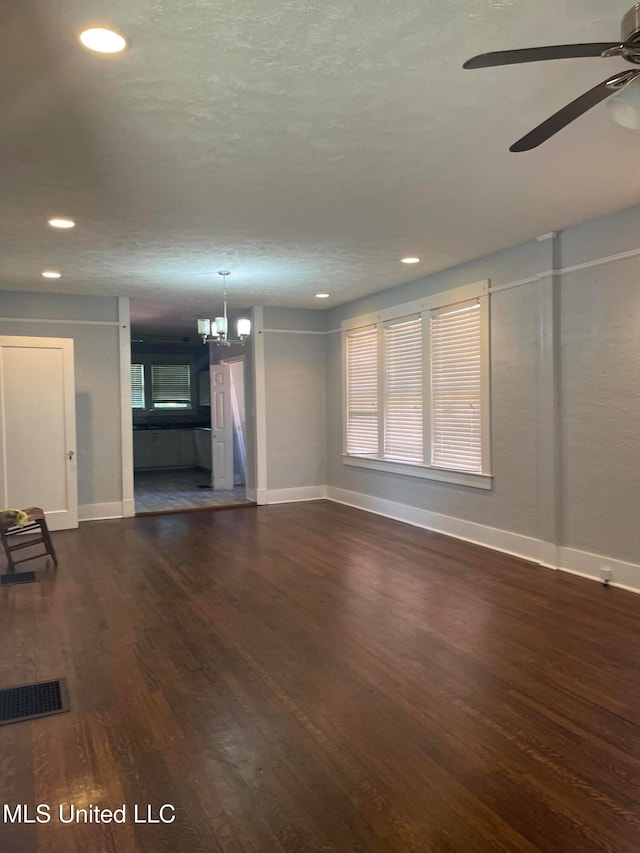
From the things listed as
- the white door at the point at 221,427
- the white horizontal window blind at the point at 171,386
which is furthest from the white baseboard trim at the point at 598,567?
the white horizontal window blind at the point at 171,386

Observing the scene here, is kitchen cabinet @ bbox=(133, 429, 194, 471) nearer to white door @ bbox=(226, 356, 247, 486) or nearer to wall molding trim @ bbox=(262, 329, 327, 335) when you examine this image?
white door @ bbox=(226, 356, 247, 486)

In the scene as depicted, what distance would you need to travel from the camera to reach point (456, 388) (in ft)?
19.3

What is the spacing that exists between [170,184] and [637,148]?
263 centimetres

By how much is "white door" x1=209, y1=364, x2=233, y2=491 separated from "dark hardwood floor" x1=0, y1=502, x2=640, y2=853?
460 cm

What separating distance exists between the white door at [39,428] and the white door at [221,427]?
9.65 ft

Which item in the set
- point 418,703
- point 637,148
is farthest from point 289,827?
point 637,148

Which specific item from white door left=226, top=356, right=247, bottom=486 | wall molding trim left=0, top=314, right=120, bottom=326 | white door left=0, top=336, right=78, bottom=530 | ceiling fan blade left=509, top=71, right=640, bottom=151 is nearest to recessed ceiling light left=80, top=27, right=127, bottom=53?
ceiling fan blade left=509, top=71, right=640, bottom=151

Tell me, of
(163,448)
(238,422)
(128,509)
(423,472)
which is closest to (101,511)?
(128,509)

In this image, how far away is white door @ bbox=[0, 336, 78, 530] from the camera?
6.29 metres

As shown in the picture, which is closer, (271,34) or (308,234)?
(271,34)

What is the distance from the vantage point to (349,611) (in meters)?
3.85

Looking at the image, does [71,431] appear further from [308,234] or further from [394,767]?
[394,767]

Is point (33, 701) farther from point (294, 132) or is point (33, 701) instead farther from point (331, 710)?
point (294, 132)

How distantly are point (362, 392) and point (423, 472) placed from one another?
164 centimetres
